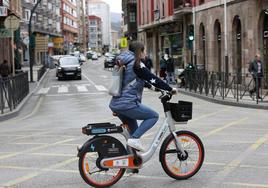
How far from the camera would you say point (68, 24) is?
119 m

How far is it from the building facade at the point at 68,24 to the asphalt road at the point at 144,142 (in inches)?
3657

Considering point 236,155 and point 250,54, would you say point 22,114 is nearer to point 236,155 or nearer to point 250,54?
point 236,155

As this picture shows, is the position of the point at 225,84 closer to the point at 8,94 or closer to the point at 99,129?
the point at 8,94

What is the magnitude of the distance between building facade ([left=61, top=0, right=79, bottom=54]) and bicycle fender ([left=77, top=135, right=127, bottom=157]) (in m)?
101

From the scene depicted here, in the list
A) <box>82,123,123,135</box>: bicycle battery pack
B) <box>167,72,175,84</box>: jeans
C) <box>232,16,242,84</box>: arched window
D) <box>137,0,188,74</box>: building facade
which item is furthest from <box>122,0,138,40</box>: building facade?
<box>82,123,123,135</box>: bicycle battery pack

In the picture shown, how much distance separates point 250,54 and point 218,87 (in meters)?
4.96

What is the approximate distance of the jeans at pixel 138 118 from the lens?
6160 mm

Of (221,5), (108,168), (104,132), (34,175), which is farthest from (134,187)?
(221,5)

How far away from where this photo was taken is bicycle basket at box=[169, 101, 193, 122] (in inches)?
247

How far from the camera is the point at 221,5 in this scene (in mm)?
27391

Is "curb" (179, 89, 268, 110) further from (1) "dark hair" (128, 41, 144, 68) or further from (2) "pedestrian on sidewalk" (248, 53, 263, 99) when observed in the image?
(1) "dark hair" (128, 41, 144, 68)

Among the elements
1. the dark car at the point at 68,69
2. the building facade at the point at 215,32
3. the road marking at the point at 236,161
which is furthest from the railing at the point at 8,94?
the dark car at the point at 68,69

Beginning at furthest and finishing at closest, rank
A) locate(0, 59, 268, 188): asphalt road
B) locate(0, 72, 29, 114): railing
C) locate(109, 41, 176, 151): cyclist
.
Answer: locate(0, 72, 29, 114): railing, locate(0, 59, 268, 188): asphalt road, locate(109, 41, 176, 151): cyclist

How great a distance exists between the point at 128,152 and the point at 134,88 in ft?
2.47
